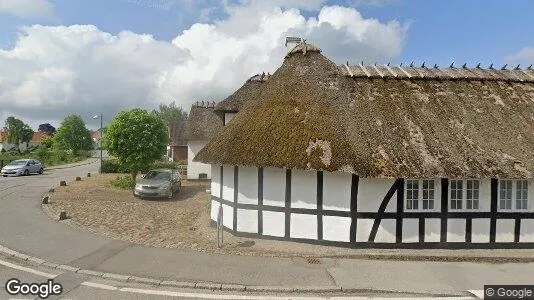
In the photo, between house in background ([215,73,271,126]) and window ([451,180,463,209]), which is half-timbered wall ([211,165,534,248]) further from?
house in background ([215,73,271,126])

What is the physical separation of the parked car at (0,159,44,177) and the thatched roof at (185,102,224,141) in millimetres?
15253

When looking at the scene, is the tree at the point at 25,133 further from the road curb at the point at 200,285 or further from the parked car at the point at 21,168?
the road curb at the point at 200,285

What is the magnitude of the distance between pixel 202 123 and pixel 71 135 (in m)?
47.0

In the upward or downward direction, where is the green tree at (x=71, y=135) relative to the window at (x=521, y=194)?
upward

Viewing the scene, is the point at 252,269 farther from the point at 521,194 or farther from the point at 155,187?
the point at 155,187

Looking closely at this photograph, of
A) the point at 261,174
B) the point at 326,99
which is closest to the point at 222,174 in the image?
the point at 261,174

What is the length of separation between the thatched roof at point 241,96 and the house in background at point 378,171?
271 inches

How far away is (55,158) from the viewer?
166 feet

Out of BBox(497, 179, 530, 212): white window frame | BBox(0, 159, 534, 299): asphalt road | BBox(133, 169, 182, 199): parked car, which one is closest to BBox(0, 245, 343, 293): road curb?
BBox(0, 159, 534, 299): asphalt road

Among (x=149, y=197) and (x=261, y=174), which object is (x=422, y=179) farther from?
(x=149, y=197)

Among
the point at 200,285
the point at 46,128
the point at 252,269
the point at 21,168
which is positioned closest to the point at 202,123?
the point at 21,168

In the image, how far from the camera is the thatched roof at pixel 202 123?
28953mm

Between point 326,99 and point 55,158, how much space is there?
5107 cm

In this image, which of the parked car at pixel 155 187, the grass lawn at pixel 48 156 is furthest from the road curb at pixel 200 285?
the grass lawn at pixel 48 156
